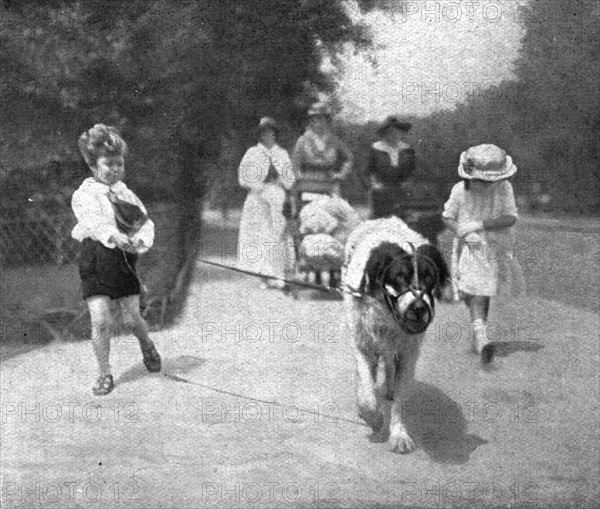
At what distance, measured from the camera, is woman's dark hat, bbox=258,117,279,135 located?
479 centimetres

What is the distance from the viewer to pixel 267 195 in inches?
189

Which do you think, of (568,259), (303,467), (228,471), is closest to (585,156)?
(568,259)

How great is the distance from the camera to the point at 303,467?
467 cm

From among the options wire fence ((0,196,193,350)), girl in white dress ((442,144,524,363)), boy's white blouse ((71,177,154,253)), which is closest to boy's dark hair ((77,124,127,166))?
boy's white blouse ((71,177,154,253))

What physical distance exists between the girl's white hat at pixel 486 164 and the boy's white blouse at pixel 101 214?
188 cm

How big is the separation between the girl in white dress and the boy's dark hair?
195 cm

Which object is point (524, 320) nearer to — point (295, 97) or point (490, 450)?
point (490, 450)

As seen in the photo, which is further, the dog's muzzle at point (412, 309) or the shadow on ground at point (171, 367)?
the shadow on ground at point (171, 367)

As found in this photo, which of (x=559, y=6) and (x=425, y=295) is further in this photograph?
(x=559, y=6)

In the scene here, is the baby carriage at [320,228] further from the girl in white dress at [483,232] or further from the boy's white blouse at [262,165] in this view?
the girl in white dress at [483,232]

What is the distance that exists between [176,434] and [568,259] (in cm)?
250

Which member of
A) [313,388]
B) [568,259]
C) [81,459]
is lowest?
[81,459]

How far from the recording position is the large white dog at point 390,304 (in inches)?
167

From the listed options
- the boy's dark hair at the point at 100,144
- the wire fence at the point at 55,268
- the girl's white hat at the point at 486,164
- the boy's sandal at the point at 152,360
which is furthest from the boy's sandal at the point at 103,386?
the girl's white hat at the point at 486,164
